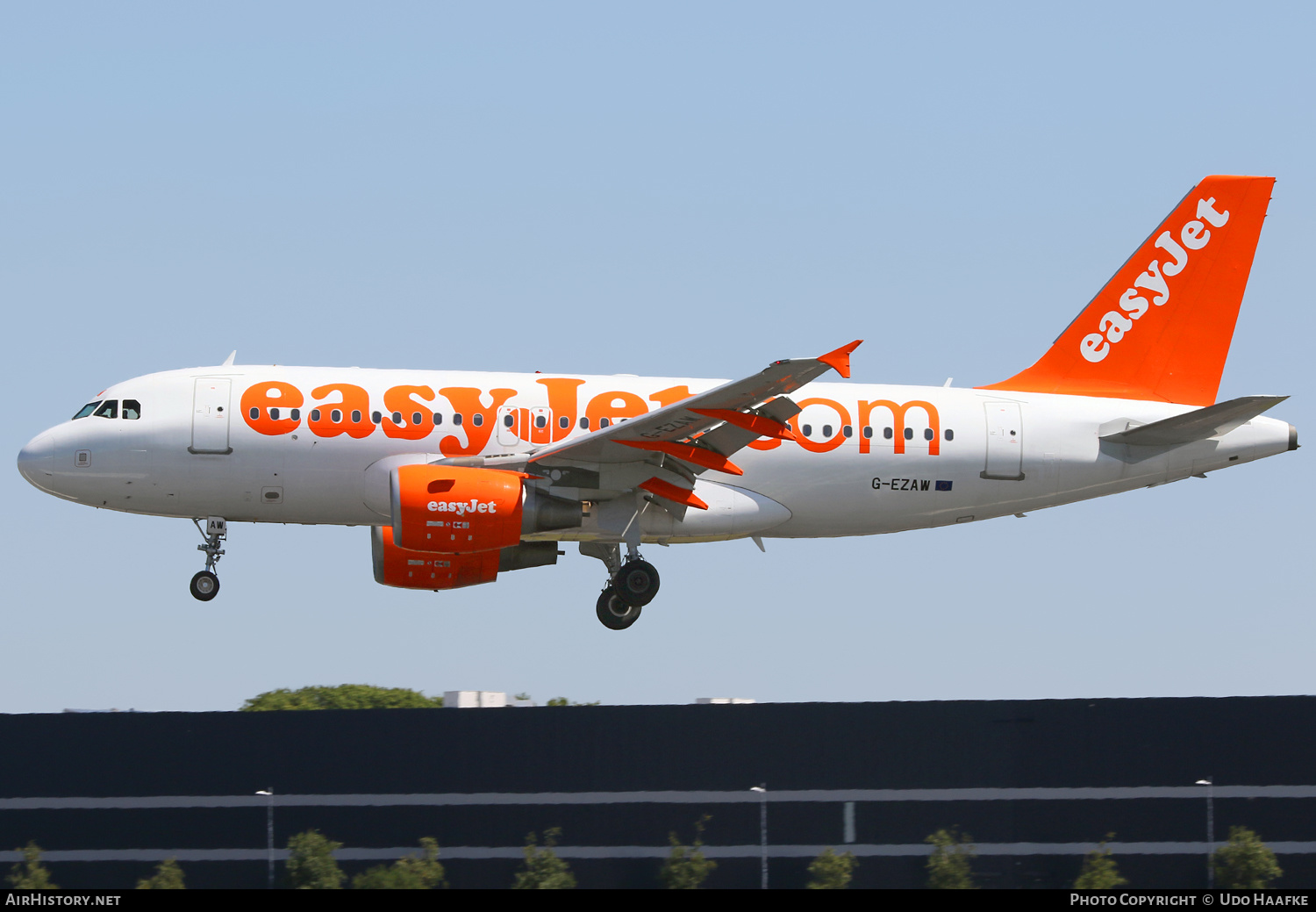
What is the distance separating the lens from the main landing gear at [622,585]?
29.7 metres

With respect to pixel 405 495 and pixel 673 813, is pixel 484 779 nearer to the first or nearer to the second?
pixel 673 813

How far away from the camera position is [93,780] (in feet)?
98.1

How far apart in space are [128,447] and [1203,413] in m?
20.3

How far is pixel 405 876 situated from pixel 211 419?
29.5 ft

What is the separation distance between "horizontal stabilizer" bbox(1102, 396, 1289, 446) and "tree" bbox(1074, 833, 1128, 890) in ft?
26.7

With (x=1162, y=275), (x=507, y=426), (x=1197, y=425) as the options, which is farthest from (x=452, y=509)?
(x=1162, y=275)

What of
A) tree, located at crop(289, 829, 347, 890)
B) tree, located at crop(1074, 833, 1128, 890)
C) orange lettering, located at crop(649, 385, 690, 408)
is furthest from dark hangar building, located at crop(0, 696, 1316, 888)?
orange lettering, located at crop(649, 385, 690, 408)

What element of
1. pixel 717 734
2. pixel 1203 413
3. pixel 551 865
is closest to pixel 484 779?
pixel 551 865

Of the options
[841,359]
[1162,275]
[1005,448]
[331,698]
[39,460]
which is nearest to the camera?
[841,359]

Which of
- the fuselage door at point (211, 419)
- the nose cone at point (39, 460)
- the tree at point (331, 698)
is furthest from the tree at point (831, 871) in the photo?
the tree at point (331, 698)

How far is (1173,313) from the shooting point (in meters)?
33.2

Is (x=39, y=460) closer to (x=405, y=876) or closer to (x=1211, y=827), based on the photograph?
(x=405, y=876)

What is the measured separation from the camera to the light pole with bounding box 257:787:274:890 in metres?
28.4

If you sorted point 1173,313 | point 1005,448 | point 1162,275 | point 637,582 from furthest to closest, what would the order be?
point 1162,275, point 1173,313, point 1005,448, point 637,582
